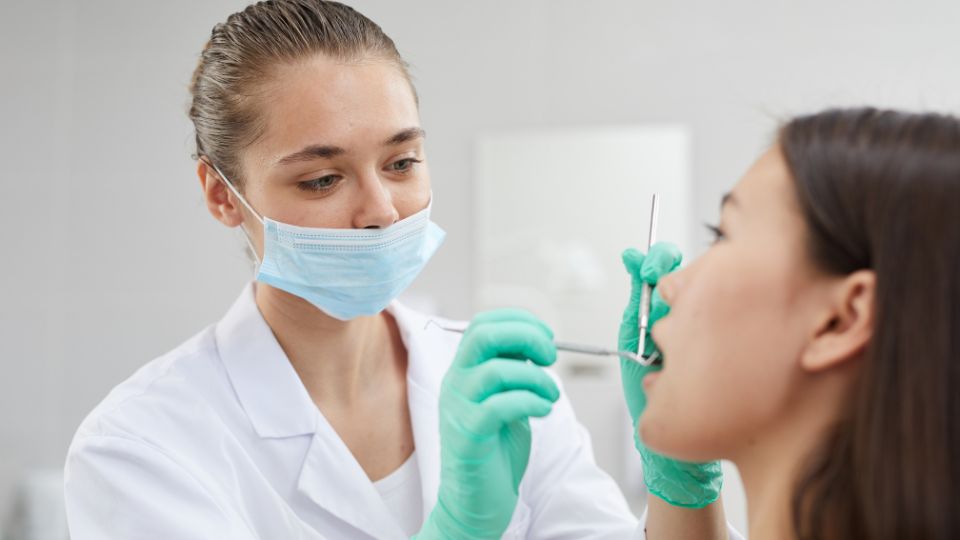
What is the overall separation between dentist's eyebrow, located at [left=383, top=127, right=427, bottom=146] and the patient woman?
44 centimetres

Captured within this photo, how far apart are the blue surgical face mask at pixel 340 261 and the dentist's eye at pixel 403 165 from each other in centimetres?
7

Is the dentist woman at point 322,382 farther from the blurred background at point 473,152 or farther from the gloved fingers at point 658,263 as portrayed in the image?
the blurred background at point 473,152

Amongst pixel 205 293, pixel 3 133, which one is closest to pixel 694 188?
pixel 205 293

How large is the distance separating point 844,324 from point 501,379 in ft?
1.23

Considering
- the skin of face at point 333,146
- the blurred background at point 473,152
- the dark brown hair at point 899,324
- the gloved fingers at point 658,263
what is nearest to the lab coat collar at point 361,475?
the skin of face at point 333,146

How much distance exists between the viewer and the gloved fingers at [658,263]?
117cm

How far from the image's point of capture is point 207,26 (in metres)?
3.03

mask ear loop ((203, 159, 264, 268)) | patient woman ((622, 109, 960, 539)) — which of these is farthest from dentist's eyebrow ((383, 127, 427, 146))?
patient woman ((622, 109, 960, 539))

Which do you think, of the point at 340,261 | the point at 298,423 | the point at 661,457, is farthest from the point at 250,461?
the point at 661,457

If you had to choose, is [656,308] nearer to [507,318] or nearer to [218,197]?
[507,318]

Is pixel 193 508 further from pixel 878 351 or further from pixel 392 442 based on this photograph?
pixel 878 351

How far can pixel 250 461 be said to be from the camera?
128 centimetres

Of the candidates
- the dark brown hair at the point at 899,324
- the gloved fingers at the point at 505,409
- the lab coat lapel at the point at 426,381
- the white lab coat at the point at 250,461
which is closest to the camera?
the dark brown hair at the point at 899,324

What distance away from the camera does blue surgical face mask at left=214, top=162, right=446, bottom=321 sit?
1288 millimetres
